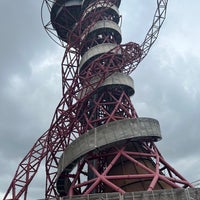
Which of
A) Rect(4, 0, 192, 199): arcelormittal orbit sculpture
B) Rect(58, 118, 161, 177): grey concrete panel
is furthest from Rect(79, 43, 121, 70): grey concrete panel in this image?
Rect(58, 118, 161, 177): grey concrete panel

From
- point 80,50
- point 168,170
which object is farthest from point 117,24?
point 168,170

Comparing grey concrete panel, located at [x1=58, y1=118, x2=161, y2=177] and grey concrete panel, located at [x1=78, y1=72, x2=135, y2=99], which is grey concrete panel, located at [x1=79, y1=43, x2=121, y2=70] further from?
grey concrete panel, located at [x1=58, y1=118, x2=161, y2=177]

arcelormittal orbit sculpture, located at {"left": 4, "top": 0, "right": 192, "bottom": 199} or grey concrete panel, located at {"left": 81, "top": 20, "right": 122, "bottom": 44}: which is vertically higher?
grey concrete panel, located at {"left": 81, "top": 20, "right": 122, "bottom": 44}

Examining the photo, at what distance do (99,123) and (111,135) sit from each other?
907 centimetres

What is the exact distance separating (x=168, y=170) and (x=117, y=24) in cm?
2754

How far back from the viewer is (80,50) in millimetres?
43281

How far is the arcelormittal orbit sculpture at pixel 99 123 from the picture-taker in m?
28.2

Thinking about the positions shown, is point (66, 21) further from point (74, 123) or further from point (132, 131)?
point (132, 131)

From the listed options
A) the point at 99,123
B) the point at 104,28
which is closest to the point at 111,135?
the point at 99,123

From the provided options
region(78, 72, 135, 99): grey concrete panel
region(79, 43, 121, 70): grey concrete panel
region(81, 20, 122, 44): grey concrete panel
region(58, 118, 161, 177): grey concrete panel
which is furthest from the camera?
region(81, 20, 122, 44): grey concrete panel

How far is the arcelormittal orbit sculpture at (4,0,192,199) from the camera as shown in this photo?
1109 inches

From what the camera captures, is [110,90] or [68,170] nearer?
[68,170]

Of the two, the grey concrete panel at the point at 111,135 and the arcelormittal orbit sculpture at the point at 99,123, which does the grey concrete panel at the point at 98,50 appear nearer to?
the arcelormittal orbit sculpture at the point at 99,123

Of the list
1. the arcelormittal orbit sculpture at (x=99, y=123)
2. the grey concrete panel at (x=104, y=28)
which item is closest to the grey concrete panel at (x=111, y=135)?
the arcelormittal orbit sculpture at (x=99, y=123)
